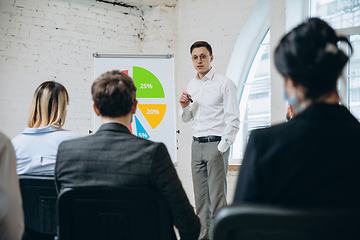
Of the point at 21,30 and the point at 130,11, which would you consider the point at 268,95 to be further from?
the point at 21,30

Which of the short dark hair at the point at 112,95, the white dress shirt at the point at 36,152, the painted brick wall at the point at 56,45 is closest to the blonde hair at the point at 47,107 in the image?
the white dress shirt at the point at 36,152

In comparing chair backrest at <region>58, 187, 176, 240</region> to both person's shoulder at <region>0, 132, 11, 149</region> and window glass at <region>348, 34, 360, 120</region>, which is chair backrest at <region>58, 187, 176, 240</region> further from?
window glass at <region>348, 34, 360, 120</region>

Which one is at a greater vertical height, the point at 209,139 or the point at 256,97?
the point at 256,97

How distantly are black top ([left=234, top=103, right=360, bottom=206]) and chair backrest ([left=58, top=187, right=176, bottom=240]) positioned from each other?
15.1 inches

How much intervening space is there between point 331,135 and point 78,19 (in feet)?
14.3

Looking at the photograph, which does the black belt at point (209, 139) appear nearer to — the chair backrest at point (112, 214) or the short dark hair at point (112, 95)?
the short dark hair at point (112, 95)

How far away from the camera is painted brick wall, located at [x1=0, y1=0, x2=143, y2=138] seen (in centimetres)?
394

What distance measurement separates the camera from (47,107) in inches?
74.1

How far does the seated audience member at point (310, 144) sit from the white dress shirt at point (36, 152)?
1.24 meters

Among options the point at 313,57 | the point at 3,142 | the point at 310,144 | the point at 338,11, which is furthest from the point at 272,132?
the point at 338,11

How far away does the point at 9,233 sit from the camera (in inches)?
40.4

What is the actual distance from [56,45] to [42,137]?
113 inches

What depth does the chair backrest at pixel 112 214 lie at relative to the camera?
1.00m

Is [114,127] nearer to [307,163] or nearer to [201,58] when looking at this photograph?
[307,163]
